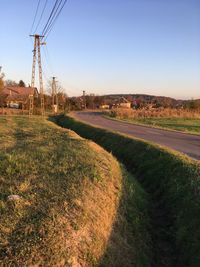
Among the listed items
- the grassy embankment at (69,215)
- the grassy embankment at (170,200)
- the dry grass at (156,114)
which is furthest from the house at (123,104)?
the grassy embankment at (69,215)

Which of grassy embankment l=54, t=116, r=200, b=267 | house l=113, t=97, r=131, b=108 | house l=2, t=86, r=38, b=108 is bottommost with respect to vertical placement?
grassy embankment l=54, t=116, r=200, b=267

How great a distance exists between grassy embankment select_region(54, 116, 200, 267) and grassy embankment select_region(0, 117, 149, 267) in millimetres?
379

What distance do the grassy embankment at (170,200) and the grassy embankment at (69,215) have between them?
38 centimetres

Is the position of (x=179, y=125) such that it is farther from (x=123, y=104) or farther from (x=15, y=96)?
(x=15, y=96)

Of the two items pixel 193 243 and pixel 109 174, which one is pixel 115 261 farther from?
pixel 109 174

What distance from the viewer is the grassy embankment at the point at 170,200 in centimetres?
593

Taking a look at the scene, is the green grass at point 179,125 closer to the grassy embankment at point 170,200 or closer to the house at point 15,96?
the grassy embankment at point 170,200

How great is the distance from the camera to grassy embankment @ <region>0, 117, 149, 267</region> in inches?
176

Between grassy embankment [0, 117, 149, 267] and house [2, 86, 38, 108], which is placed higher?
house [2, 86, 38, 108]

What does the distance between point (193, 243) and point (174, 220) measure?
1262 mm

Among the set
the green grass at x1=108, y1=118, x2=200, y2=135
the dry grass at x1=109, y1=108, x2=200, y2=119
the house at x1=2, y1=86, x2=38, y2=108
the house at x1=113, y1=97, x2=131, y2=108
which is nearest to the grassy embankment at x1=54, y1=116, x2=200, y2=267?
the green grass at x1=108, y1=118, x2=200, y2=135

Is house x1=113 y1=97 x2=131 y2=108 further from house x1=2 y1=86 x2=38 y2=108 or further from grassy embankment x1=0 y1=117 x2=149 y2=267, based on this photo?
grassy embankment x1=0 y1=117 x2=149 y2=267

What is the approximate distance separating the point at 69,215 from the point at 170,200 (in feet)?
11.6

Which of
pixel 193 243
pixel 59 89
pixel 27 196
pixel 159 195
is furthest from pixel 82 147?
pixel 59 89
